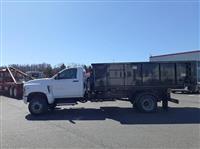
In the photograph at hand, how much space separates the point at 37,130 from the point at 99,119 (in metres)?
3.18

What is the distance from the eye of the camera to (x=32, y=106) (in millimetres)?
17203

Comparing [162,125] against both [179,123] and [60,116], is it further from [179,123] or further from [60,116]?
[60,116]

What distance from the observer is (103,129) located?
12.6m

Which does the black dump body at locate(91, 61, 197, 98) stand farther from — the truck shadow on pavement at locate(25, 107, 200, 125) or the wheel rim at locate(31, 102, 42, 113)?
the wheel rim at locate(31, 102, 42, 113)

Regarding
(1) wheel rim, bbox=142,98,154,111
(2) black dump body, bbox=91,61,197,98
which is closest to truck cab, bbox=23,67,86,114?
(2) black dump body, bbox=91,61,197,98

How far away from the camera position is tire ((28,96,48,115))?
1722cm

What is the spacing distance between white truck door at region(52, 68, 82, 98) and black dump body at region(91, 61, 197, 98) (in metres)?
0.75

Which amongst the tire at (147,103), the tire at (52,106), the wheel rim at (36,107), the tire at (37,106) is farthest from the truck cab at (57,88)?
the tire at (147,103)

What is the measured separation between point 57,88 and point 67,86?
1.53ft

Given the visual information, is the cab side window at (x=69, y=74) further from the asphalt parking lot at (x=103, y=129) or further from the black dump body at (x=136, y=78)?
the asphalt parking lot at (x=103, y=129)

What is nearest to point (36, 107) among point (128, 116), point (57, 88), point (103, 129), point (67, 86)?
point (57, 88)

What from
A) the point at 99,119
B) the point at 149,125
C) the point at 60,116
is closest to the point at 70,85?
the point at 60,116

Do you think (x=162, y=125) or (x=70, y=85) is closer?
(x=162, y=125)

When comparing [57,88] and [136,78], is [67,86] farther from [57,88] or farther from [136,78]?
[136,78]
